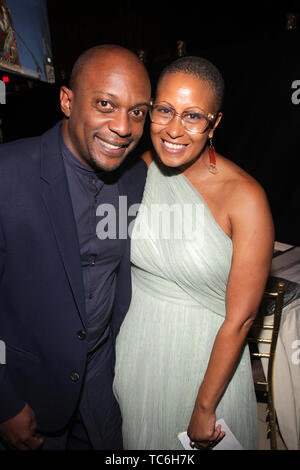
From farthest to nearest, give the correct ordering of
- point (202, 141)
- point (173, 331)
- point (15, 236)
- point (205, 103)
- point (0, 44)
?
point (0, 44) < point (173, 331) < point (202, 141) < point (205, 103) < point (15, 236)

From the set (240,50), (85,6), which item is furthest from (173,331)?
(85,6)

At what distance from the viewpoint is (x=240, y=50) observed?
265 centimetres

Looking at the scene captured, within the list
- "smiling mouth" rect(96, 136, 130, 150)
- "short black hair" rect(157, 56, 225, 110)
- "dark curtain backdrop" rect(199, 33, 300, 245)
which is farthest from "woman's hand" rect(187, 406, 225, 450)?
"dark curtain backdrop" rect(199, 33, 300, 245)

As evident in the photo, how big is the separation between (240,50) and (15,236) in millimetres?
2612

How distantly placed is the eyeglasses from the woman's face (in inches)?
0.5

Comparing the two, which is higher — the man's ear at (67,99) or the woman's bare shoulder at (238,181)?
the man's ear at (67,99)

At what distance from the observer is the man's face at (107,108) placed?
3.85 feet

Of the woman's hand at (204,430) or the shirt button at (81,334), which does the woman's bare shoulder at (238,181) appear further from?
the woman's hand at (204,430)

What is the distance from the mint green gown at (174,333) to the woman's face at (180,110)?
0.19 metres

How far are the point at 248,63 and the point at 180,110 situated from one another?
190 centimetres

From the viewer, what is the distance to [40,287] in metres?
1.20

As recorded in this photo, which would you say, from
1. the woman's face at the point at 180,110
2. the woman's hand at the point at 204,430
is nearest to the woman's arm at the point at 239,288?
the woman's hand at the point at 204,430

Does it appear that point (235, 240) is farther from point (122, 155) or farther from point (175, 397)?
point (175, 397)

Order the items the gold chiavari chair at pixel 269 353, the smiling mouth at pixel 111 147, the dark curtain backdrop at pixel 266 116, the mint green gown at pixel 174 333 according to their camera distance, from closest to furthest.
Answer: the smiling mouth at pixel 111 147, the mint green gown at pixel 174 333, the gold chiavari chair at pixel 269 353, the dark curtain backdrop at pixel 266 116
